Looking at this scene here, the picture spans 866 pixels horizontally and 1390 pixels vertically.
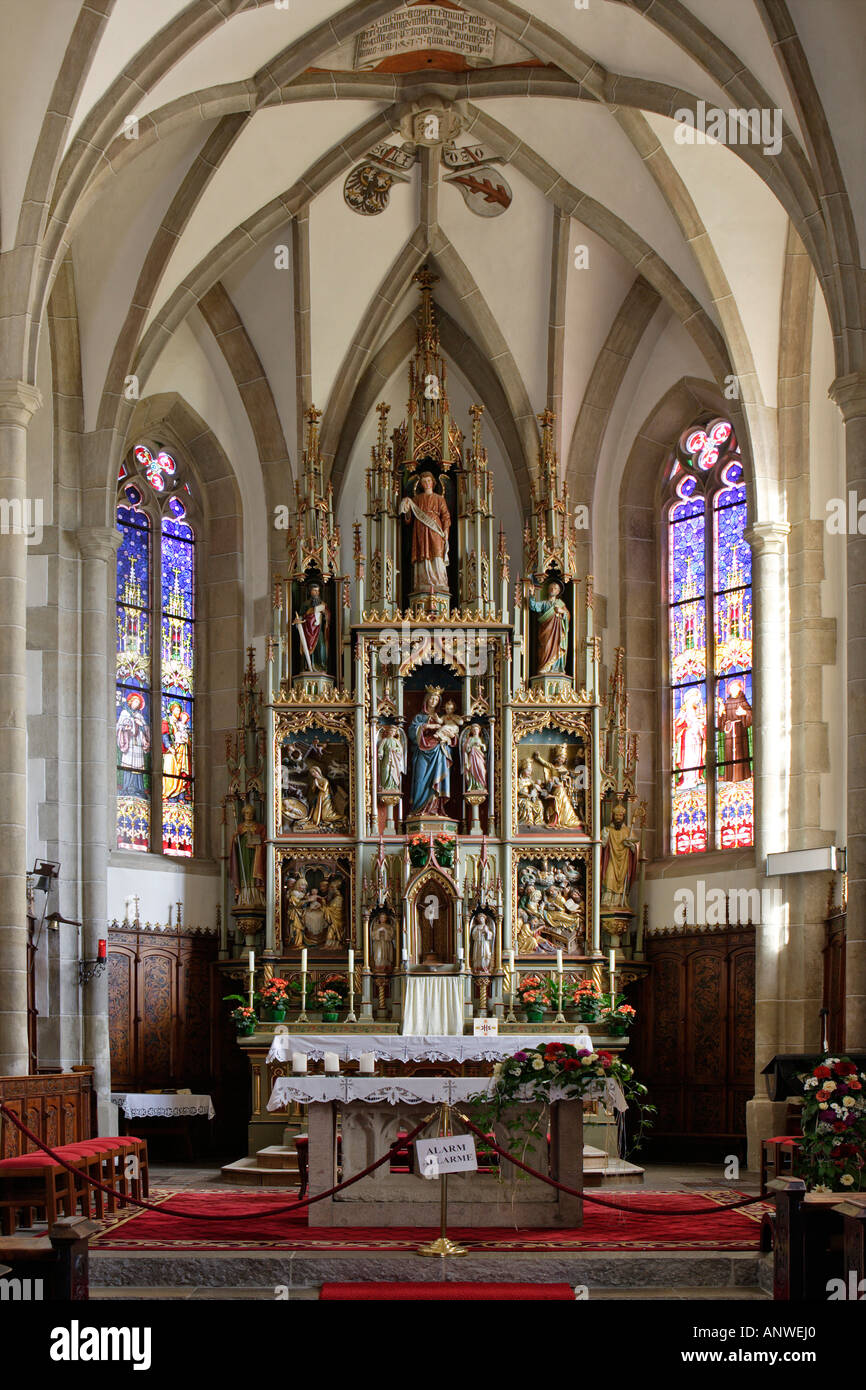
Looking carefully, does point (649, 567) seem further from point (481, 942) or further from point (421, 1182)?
point (421, 1182)

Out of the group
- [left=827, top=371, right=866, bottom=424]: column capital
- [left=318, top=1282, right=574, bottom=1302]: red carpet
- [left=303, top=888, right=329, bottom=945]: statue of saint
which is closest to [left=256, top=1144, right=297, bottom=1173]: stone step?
[left=303, top=888, right=329, bottom=945]: statue of saint

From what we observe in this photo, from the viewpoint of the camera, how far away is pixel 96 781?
63.6ft

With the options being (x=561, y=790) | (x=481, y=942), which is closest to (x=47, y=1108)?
(x=481, y=942)

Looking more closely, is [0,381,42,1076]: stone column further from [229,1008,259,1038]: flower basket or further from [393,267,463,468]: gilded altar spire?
[393,267,463,468]: gilded altar spire

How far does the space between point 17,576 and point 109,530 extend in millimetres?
4386

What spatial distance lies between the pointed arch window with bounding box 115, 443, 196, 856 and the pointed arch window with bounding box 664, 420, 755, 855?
611cm

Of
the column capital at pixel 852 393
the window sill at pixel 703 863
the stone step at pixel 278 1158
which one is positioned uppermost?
the column capital at pixel 852 393

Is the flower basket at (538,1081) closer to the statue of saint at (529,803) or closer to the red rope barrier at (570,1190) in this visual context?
the red rope barrier at (570,1190)

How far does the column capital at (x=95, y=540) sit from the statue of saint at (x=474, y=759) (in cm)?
449

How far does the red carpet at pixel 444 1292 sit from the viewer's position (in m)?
9.89

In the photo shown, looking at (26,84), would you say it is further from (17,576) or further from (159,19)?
(17,576)

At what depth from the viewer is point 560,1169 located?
1252 centimetres

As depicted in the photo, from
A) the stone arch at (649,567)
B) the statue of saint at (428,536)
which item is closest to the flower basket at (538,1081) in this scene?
the statue of saint at (428,536)
